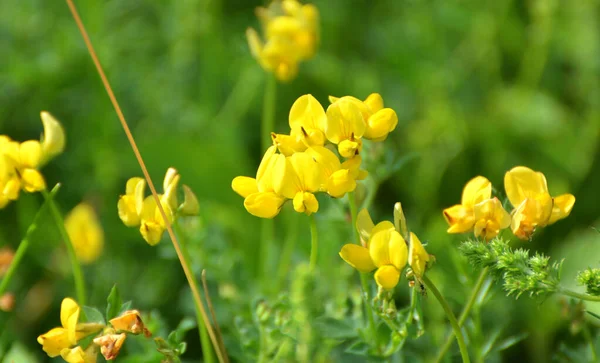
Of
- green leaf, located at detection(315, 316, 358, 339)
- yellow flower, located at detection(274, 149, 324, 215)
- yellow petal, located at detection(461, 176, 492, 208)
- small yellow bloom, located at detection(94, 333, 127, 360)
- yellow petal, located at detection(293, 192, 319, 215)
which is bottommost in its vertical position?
green leaf, located at detection(315, 316, 358, 339)

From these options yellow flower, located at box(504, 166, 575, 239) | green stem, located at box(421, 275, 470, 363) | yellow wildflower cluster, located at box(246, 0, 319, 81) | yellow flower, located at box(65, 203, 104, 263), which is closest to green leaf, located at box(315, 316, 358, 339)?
green stem, located at box(421, 275, 470, 363)

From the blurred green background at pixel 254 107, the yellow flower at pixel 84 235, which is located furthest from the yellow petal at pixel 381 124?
the yellow flower at pixel 84 235

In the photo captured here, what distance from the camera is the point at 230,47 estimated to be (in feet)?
11.1

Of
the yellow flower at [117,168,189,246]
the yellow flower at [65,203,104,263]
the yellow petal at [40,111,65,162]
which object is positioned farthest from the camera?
the yellow flower at [65,203,104,263]

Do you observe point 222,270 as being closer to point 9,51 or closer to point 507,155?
point 507,155

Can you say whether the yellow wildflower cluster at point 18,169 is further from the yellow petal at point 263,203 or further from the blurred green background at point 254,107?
the blurred green background at point 254,107

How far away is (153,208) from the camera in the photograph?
55.2 inches

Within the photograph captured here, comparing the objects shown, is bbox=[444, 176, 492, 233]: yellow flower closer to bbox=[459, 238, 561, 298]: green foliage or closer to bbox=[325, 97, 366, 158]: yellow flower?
bbox=[459, 238, 561, 298]: green foliage

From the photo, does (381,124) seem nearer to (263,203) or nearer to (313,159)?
(313,159)

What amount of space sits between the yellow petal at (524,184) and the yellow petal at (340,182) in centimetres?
28

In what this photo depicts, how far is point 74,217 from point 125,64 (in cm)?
99

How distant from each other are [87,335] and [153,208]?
25 cm

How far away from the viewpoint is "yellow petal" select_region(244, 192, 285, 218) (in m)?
1.30

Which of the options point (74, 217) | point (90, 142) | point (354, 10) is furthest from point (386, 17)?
point (74, 217)
